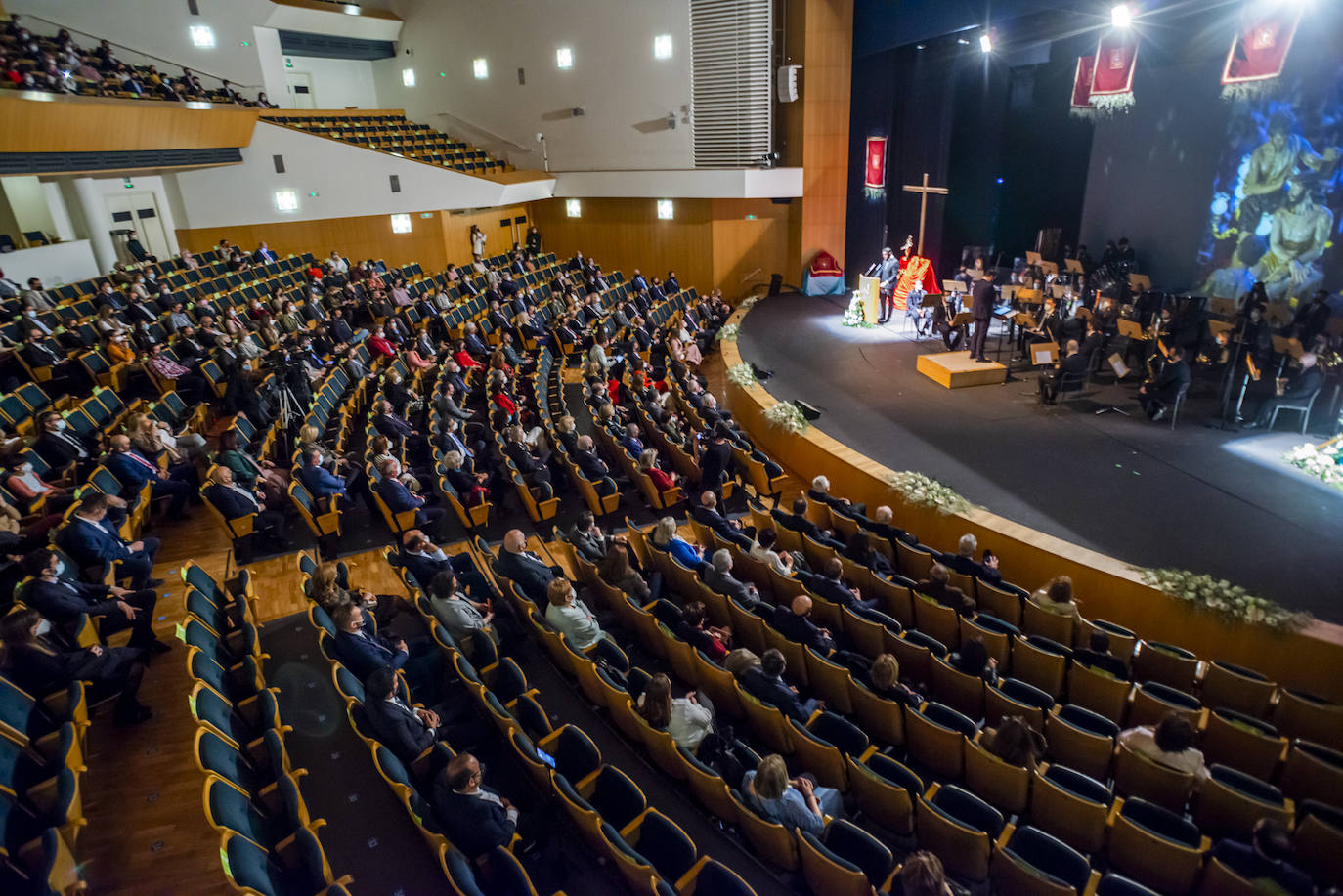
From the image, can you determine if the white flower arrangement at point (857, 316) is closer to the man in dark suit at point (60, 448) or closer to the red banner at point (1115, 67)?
the red banner at point (1115, 67)

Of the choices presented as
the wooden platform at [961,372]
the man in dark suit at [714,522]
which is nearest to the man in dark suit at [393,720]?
the man in dark suit at [714,522]

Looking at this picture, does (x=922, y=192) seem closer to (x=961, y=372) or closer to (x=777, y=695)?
(x=961, y=372)

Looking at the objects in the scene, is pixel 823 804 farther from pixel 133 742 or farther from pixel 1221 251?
pixel 1221 251

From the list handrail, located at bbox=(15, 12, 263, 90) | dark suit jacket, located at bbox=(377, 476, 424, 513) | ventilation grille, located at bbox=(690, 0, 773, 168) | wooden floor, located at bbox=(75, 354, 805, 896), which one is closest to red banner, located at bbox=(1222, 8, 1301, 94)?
ventilation grille, located at bbox=(690, 0, 773, 168)

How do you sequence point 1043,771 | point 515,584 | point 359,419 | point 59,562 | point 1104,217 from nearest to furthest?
point 1043,771 → point 59,562 → point 515,584 → point 359,419 → point 1104,217

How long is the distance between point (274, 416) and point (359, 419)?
3.93 feet

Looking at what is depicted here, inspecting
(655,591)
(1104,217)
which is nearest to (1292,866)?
(655,591)

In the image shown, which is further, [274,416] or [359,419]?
[359,419]

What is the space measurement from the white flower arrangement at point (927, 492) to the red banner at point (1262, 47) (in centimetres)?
579

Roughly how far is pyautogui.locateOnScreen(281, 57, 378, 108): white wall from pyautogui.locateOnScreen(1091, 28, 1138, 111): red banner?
19756mm

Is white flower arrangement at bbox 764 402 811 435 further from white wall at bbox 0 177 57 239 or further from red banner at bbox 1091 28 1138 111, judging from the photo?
white wall at bbox 0 177 57 239

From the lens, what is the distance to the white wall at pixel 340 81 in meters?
21.1

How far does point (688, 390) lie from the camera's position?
9117 mm

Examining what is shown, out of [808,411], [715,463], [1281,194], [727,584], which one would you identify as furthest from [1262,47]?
[727,584]
